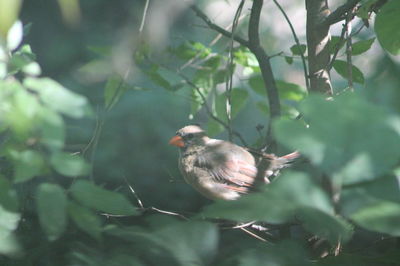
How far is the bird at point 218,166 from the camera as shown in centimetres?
214

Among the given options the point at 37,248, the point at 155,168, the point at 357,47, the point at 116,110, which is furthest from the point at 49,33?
the point at 37,248

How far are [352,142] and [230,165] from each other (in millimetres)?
1743

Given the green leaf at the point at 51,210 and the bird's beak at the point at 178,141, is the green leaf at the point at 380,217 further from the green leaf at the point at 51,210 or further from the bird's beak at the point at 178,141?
the bird's beak at the point at 178,141

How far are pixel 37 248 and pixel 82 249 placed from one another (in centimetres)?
25

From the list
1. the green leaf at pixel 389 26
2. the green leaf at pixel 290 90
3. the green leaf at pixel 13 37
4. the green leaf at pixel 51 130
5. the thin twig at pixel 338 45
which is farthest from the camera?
the green leaf at pixel 290 90

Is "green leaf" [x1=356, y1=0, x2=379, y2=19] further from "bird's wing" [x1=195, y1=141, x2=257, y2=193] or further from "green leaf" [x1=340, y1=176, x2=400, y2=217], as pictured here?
"green leaf" [x1=340, y1=176, x2=400, y2=217]

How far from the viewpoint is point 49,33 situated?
5.05 m

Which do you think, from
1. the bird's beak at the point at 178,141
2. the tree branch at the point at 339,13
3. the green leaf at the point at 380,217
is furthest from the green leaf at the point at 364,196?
the bird's beak at the point at 178,141

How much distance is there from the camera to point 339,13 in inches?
57.4

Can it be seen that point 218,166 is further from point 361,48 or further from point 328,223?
point 328,223

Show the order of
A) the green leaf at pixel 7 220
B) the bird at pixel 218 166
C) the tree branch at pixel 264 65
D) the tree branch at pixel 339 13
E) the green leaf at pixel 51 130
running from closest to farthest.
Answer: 1. the green leaf at pixel 51 130
2. the green leaf at pixel 7 220
3. the tree branch at pixel 339 13
4. the tree branch at pixel 264 65
5. the bird at pixel 218 166

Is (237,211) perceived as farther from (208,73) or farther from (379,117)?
(208,73)

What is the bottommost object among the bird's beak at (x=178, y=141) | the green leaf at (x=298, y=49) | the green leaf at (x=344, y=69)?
the bird's beak at (x=178, y=141)

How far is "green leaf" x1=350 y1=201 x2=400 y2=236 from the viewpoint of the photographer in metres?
0.61
